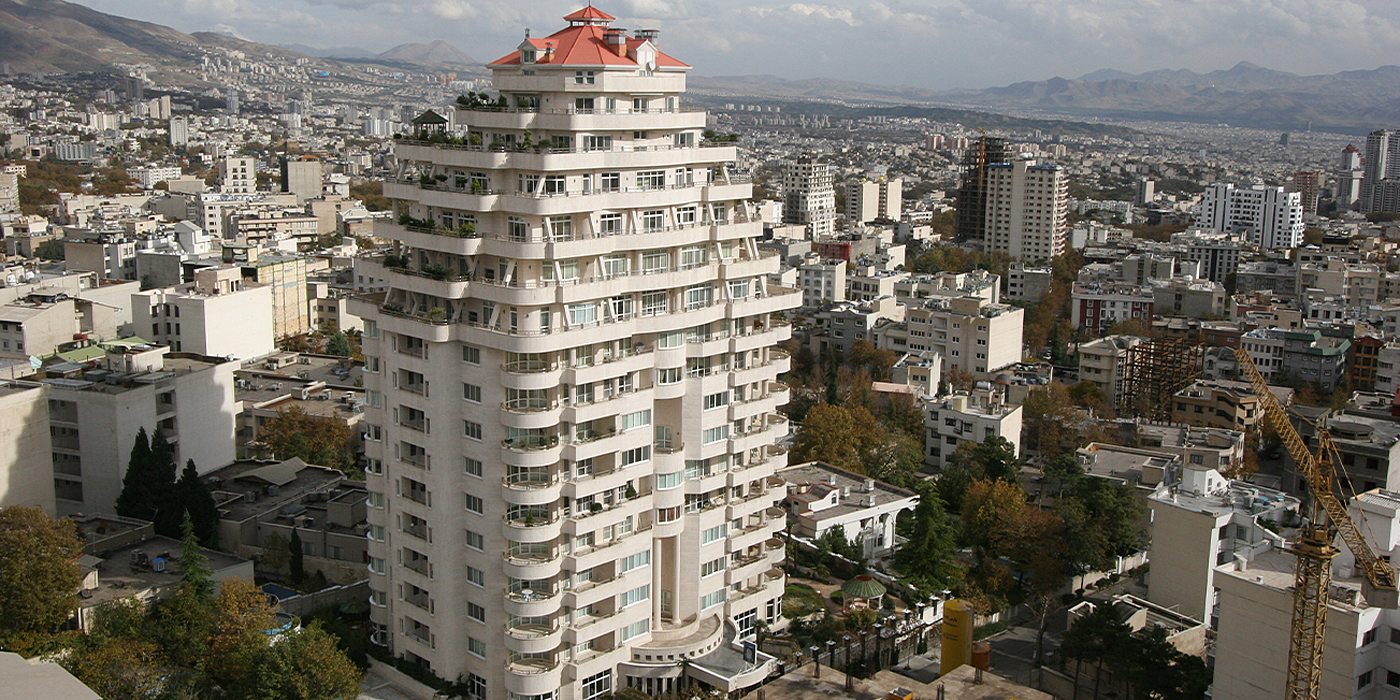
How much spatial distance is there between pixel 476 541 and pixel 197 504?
9914 mm

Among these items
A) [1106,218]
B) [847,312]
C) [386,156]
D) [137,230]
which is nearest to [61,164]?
[386,156]

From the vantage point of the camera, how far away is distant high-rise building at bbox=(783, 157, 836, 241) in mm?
100188

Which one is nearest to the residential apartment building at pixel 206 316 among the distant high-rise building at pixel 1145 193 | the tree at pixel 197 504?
the tree at pixel 197 504

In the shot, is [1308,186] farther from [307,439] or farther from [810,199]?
[307,439]

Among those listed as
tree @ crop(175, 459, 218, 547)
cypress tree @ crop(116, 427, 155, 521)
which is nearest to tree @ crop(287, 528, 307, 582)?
tree @ crop(175, 459, 218, 547)

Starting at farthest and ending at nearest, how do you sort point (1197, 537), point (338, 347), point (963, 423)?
1. point (338, 347)
2. point (963, 423)
3. point (1197, 537)

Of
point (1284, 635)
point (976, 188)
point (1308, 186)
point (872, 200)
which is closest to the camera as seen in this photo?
point (1284, 635)

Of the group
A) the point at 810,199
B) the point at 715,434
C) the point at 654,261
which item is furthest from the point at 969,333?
the point at 810,199

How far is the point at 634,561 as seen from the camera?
21.3 metres

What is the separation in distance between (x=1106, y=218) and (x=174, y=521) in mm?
103769

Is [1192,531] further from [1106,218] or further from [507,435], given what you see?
[1106,218]

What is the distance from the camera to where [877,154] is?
19950cm

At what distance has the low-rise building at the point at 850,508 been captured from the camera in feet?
97.6

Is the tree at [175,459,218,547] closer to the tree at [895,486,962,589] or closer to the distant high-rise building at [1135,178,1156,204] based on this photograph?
the tree at [895,486,962,589]
